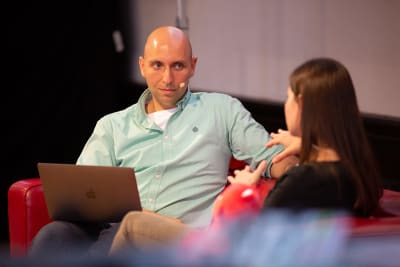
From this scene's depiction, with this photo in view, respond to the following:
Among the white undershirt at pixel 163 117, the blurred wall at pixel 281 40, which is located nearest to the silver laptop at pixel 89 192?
the white undershirt at pixel 163 117

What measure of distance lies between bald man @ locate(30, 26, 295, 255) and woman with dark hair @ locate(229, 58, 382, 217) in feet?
1.87

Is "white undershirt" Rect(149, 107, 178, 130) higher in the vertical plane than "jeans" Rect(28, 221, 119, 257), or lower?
higher

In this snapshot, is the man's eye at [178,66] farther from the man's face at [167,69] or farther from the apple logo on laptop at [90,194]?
the apple logo on laptop at [90,194]

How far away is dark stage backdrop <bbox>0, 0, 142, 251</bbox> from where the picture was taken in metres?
5.52

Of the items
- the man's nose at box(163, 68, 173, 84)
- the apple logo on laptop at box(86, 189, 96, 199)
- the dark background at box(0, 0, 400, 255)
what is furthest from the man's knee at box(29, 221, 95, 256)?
the dark background at box(0, 0, 400, 255)

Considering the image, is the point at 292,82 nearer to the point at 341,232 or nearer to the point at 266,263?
the point at 341,232

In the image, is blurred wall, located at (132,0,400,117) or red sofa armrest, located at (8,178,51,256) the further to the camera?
blurred wall, located at (132,0,400,117)

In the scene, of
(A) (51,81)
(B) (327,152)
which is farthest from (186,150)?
(A) (51,81)

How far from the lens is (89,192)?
3.01 metres

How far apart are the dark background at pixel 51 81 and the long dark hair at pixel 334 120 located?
2648 mm

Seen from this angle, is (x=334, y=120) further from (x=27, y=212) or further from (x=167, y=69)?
(x=27, y=212)

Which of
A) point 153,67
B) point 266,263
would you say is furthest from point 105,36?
point 266,263

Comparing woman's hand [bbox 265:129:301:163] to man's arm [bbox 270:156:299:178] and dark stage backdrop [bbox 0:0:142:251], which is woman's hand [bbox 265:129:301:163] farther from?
dark stage backdrop [bbox 0:0:142:251]

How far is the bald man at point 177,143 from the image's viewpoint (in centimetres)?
315
